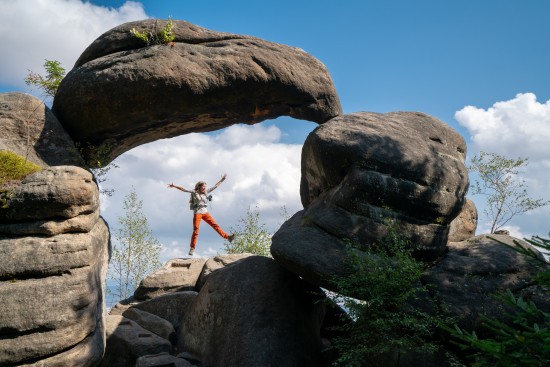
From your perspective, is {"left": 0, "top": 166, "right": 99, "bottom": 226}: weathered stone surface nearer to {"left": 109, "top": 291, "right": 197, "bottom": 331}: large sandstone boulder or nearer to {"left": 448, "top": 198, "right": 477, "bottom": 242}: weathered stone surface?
{"left": 109, "top": 291, "right": 197, "bottom": 331}: large sandstone boulder

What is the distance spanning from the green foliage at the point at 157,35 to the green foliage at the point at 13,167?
481 cm

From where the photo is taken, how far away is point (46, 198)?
9539mm

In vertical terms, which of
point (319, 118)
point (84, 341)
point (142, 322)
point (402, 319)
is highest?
point (319, 118)

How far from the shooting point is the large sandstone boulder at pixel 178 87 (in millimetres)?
13008

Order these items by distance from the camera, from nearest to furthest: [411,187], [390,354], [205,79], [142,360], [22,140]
Result: [390,354] < [142,360] < [411,187] < [22,140] < [205,79]

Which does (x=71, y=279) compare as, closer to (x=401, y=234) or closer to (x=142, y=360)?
(x=142, y=360)

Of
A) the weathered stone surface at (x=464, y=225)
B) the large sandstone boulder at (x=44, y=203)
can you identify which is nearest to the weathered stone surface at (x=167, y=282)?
the large sandstone boulder at (x=44, y=203)

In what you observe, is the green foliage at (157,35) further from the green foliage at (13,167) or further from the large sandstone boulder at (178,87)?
the green foliage at (13,167)

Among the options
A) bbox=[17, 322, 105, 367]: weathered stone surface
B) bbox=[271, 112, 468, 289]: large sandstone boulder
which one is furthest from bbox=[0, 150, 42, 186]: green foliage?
bbox=[271, 112, 468, 289]: large sandstone boulder

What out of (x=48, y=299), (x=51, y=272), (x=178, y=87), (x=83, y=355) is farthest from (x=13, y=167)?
(x=178, y=87)

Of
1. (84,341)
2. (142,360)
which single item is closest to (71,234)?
(84,341)

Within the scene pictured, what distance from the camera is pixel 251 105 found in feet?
47.1

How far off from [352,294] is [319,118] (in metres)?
6.58

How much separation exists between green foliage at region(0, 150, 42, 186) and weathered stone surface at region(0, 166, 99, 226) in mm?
595
